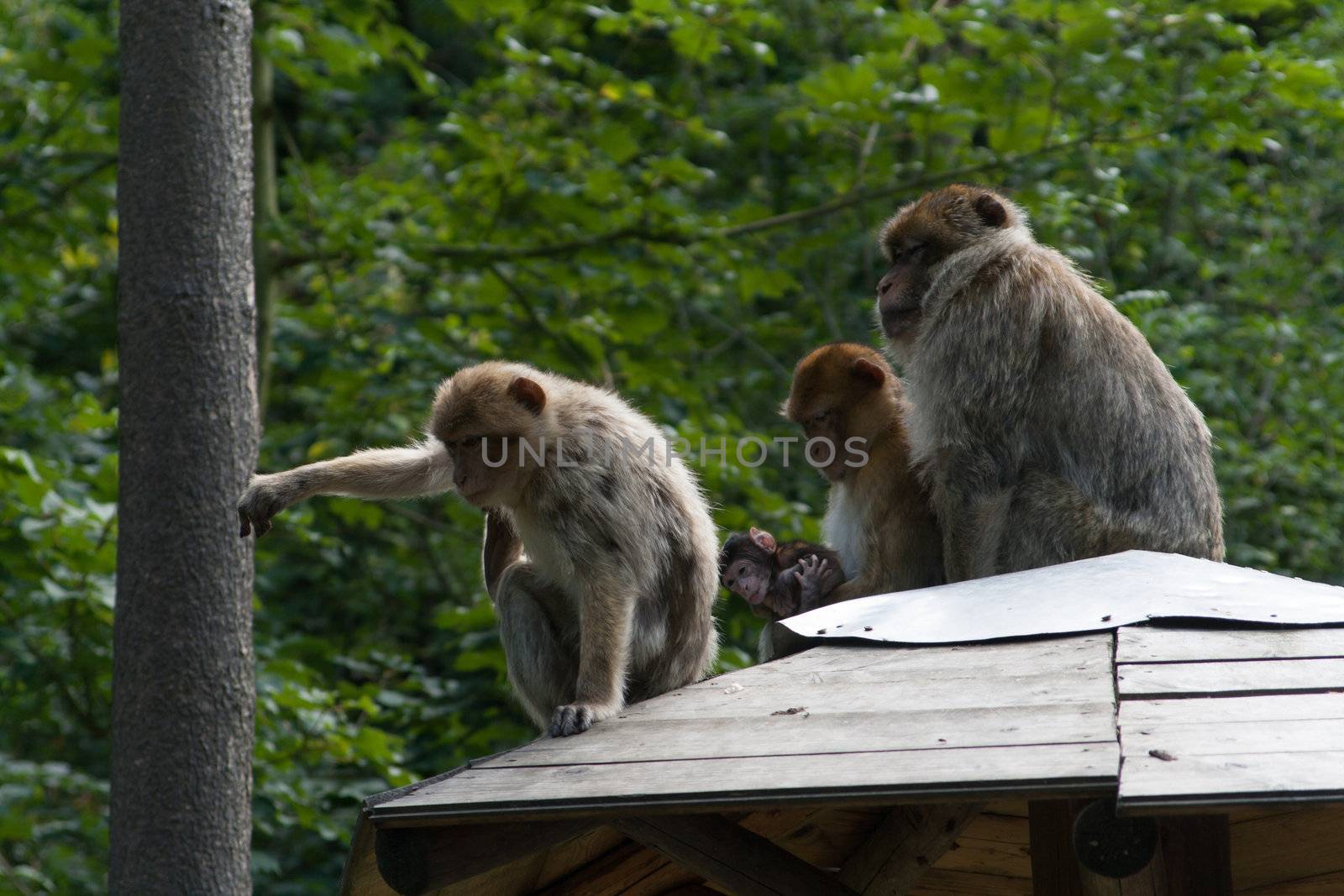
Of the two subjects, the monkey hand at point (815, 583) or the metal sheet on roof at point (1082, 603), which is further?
the monkey hand at point (815, 583)

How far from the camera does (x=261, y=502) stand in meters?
4.58

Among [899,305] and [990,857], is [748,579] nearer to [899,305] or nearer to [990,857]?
[899,305]

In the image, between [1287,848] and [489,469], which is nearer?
[1287,848]

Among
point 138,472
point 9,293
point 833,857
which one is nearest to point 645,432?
point 833,857

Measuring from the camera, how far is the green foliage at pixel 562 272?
7.66 meters

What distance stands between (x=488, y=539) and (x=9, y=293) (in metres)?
5.91

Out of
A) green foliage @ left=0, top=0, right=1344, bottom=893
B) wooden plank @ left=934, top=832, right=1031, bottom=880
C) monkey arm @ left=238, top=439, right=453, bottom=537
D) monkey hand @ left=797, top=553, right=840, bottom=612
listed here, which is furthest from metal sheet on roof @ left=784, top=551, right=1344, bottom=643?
green foliage @ left=0, top=0, right=1344, bottom=893

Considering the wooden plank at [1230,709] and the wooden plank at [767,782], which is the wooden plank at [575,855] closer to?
the wooden plank at [767,782]

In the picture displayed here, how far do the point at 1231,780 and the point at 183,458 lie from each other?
4.08 metres

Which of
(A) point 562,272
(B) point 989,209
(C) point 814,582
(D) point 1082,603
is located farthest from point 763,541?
(A) point 562,272

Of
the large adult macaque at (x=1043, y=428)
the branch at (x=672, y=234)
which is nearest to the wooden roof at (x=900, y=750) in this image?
the large adult macaque at (x=1043, y=428)

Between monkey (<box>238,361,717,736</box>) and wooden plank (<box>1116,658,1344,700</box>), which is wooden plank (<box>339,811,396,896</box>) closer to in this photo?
monkey (<box>238,361,717,736</box>)

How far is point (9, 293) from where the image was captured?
9.55 metres

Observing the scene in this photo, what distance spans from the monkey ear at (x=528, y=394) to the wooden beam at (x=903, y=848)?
1687 millimetres
